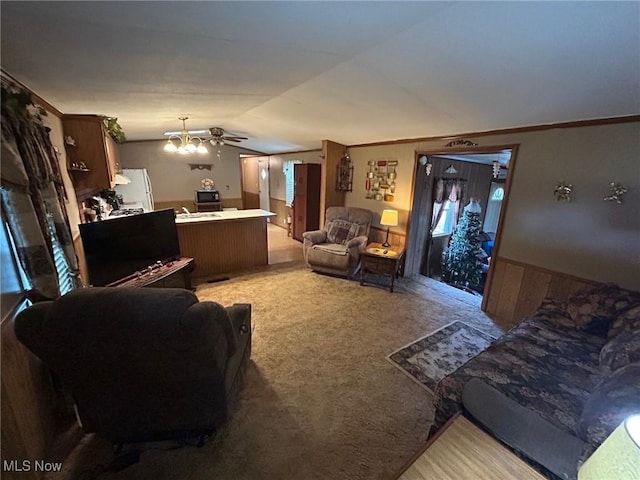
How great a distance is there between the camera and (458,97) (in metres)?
2.45

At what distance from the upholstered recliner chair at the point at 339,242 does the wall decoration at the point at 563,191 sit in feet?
7.76

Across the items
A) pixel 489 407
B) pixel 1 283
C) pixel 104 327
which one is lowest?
pixel 489 407

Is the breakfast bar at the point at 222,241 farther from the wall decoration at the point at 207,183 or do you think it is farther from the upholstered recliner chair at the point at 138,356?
the wall decoration at the point at 207,183

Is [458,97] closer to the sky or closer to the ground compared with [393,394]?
closer to the sky

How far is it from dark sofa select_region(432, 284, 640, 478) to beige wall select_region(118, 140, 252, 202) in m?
7.35

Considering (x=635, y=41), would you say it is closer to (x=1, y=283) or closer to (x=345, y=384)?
(x=345, y=384)

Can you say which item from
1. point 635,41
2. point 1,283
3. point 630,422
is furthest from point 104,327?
point 635,41

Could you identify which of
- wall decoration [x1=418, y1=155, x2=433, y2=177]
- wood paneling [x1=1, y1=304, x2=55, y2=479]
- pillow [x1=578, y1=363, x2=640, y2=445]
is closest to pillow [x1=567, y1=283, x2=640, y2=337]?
pillow [x1=578, y1=363, x2=640, y2=445]

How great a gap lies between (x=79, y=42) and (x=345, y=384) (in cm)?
277

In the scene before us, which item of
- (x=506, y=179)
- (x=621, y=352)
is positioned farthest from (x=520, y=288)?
(x=621, y=352)

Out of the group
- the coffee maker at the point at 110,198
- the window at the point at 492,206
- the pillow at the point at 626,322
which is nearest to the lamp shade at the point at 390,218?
the pillow at the point at 626,322

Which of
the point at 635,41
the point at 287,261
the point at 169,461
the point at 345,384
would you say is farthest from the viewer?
the point at 287,261

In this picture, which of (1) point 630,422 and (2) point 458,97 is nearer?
(1) point 630,422

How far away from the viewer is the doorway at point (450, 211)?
4398 mm
